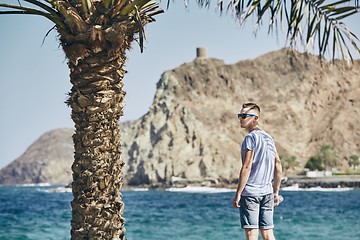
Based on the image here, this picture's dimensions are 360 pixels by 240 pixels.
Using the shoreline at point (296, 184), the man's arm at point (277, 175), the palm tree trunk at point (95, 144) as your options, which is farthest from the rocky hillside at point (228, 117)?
the man's arm at point (277, 175)

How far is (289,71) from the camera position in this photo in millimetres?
188875

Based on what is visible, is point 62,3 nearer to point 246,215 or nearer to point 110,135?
point 110,135

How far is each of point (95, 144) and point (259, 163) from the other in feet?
6.65

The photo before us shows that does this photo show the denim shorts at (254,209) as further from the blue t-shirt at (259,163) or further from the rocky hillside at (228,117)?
the rocky hillside at (228,117)

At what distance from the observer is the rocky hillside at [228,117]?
6048 inches

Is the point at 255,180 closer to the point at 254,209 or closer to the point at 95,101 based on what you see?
the point at 254,209

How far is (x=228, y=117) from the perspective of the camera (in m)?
168

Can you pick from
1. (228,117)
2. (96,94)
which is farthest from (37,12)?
(228,117)

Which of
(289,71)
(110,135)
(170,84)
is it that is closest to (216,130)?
(170,84)

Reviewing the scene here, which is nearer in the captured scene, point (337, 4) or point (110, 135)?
point (337, 4)

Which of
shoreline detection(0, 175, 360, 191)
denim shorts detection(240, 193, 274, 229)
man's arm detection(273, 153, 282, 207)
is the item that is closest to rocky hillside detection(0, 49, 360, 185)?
shoreline detection(0, 175, 360, 191)

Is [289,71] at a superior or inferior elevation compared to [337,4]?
superior

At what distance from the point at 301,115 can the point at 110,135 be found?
173 m

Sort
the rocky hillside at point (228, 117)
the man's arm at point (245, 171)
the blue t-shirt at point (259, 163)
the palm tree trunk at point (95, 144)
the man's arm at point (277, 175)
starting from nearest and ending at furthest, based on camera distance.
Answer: the man's arm at point (245, 171) < the blue t-shirt at point (259, 163) < the man's arm at point (277, 175) < the palm tree trunk at point (95, 144) < the rocky hillside at point (228, 117)
